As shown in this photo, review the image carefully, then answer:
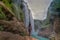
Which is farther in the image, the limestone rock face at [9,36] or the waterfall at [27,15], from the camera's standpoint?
the waterfall at [27,15]

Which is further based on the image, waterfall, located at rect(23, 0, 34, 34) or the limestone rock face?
waterfall, located at rect(23, 0, 34, 34)

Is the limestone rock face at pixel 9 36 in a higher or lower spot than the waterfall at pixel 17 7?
lower

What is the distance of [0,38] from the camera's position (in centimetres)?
97

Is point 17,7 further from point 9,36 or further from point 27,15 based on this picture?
point 9,36

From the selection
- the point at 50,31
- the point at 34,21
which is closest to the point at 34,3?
the point at 34,21

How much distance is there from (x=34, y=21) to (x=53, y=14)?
147 mm

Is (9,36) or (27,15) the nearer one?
(9,36)

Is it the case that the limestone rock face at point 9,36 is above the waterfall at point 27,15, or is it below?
below

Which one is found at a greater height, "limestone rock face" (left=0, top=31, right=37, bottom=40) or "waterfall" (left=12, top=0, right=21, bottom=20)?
"waterfall" (left=12, top=0, right=21, bottom=20)

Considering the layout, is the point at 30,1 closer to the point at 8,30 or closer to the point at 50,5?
the point at 50,5

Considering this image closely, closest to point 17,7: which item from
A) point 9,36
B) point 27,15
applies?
point 27,15

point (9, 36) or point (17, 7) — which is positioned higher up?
point (17, 7)

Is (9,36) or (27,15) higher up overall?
(27,15)

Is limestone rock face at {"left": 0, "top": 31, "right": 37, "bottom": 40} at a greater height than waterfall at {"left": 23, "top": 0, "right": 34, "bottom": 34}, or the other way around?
waterfall at {"left": 23, "top": 0, "right": 34, "bottom": 34}
